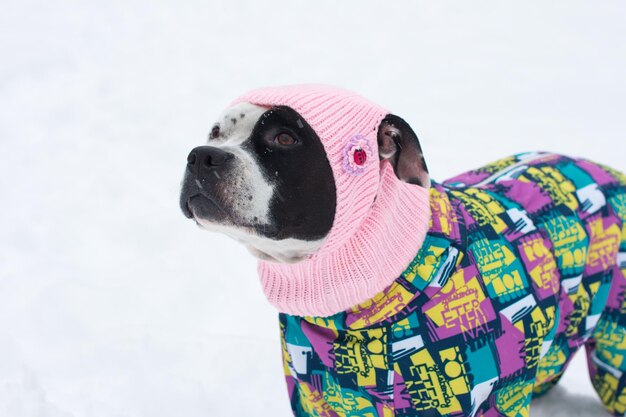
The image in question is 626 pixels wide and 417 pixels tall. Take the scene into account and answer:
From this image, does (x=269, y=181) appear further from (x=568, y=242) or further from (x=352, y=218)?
(x=568, y=242)

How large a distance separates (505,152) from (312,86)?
4848mm

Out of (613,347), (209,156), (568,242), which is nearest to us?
(209,156)

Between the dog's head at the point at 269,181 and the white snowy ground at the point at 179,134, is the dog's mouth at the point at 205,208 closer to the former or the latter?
the dog's head at the point at 269,181

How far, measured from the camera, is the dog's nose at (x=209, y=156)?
2035 millimetres

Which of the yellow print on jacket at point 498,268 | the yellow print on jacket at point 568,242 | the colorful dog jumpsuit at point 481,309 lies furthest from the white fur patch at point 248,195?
the yellow print on jacket at point 568,242

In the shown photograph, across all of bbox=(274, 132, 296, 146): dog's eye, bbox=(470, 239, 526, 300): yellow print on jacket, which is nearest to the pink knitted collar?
bbox=(470, 239, 526, 300): yellow print on jacket

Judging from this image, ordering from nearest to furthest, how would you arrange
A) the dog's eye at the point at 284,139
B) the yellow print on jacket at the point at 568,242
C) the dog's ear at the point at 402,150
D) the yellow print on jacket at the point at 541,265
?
the dog's eye at the point at 284,139 → the dog's ear at the point at 402,150 → the yellow print on jacket at the point at 541,265 → the yellow print on jacket at the point at 568,242

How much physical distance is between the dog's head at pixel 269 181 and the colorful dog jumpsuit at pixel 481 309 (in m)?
0.33

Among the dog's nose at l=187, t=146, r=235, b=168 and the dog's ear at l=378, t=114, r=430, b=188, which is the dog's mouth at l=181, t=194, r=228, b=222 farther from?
the dog's ear at l=378, t=114, r=430, b=188

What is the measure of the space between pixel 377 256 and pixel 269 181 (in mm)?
433

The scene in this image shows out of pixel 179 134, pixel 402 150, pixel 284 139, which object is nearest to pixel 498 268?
pixel 402 150

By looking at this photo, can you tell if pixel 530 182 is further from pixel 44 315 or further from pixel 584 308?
pixel 44 315

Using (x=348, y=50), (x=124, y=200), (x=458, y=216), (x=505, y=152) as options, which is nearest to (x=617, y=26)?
(x=348, y=50)

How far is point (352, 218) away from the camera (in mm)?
2193
